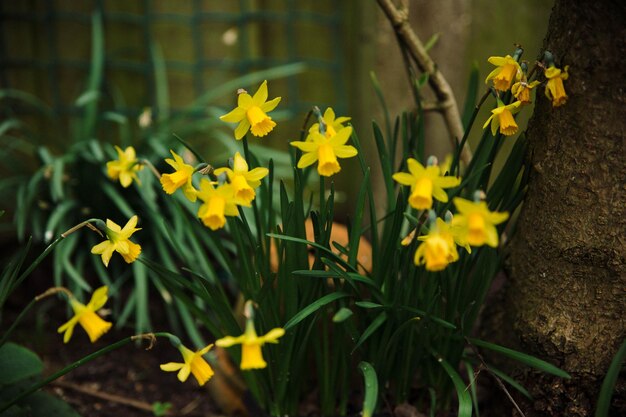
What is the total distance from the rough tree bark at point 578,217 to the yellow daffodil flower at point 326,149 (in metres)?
0.40

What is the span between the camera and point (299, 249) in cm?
136

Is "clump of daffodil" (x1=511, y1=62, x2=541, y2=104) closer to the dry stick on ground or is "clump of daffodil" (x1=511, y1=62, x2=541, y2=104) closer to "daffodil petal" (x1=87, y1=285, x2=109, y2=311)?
the dry stick on ground

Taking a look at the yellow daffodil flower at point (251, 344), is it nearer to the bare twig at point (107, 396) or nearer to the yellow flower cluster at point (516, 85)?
the yellow flower cluster at point (516, 85)

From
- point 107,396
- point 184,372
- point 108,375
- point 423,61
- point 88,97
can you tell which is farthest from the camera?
point 88,97

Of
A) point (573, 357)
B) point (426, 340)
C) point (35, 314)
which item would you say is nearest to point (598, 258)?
point (573, 357)

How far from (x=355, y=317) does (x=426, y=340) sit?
15 centimetres

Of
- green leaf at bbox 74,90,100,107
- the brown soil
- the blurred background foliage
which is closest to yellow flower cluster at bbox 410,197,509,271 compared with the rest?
the brown soil

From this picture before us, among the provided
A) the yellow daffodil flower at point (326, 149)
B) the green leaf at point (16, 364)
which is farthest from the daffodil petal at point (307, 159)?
the green leaf at point (16, 364)

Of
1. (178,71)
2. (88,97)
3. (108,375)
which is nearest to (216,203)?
(108,375)

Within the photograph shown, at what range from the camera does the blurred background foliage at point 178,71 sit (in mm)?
2307

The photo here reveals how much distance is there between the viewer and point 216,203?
1.07m

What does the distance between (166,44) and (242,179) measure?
1.69m

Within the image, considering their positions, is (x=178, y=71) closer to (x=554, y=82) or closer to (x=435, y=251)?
(x=554, y=82)

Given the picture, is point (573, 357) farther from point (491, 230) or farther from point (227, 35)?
point (227, 35)
